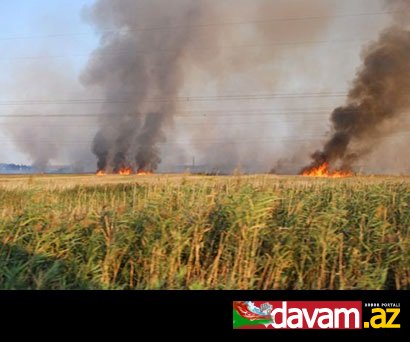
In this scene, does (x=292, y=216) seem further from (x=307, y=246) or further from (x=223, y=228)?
(x=223, y=228)

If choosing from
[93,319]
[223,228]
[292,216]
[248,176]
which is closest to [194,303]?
[93,319]

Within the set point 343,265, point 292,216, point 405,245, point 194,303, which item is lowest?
point 194,303

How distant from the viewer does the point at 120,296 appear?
→ 2387 millimetres

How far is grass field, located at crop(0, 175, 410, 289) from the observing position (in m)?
3.52

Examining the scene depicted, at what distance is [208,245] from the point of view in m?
4.13

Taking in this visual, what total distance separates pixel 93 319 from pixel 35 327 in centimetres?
40

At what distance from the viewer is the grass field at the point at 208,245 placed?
3.52m

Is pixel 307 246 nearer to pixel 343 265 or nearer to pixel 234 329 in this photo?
pixel 343 265

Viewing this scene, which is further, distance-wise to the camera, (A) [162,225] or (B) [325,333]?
(A) [162,225]

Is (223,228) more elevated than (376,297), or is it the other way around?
(223,228)

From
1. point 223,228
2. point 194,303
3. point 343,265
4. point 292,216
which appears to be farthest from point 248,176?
point 194,303

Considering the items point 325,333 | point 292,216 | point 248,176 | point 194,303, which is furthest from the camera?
point 248,176

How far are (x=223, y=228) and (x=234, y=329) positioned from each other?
2.00 meters

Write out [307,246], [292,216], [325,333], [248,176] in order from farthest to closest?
[248,176] < [292,216] < [307,246] < [325,333]
